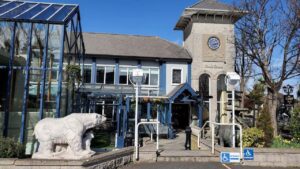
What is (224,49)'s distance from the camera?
27328 mm

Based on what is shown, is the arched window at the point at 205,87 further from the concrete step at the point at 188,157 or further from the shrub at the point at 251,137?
the concrete step at the point at 188,157

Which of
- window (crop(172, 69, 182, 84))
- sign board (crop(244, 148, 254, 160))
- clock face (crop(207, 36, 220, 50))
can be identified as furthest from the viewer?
clock face (crop(207, 36, 220, 50))

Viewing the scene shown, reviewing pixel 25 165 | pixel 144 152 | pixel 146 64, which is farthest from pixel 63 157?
pixel 146 64

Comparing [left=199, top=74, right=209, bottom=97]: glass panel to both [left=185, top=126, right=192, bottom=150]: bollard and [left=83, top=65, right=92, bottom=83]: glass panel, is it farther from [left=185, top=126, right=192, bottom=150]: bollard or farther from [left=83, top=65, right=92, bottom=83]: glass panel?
[left=185, top=126, right=192, bottom=150]: bollard

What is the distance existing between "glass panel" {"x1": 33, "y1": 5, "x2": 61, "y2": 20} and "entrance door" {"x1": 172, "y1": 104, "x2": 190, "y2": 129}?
16330 mm

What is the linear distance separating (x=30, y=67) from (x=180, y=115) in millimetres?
18720

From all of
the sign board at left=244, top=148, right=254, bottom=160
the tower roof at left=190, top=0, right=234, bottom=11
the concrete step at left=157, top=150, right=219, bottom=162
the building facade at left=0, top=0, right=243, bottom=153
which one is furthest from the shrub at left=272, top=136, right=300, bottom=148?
the tower roof at left=190, top=0, right=234, bottom=11

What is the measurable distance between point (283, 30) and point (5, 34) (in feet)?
50.0

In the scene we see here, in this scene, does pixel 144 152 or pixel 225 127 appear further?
pixel 225 127

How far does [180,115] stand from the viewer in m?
28.0

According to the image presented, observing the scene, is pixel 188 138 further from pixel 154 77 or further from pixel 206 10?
pixel 206 10

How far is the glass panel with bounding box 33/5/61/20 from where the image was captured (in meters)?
11.4

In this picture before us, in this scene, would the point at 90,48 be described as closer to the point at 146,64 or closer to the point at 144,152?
the point at 146,64

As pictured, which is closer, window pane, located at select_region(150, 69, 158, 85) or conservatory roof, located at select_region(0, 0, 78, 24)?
conservatory roof, located at select_region(0, 0, 78, 24)
